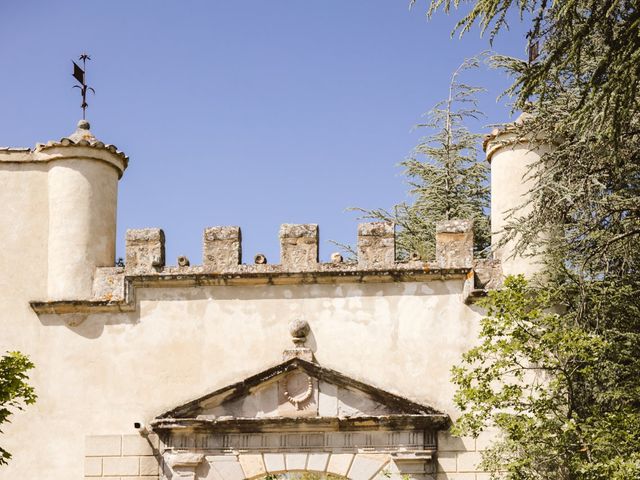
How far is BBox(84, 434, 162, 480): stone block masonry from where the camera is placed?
15.6 metres

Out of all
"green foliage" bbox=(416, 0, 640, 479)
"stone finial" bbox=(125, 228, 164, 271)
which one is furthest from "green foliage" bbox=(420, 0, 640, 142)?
"stone finial" bbox=(125, 228, 164, 271)

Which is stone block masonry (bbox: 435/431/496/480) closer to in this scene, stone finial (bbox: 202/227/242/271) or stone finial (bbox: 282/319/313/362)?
stone finial (bbox: 282/319/313/362)

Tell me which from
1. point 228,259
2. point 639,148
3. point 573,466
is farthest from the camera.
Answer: point 228,259

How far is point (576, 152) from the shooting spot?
49.5 ft

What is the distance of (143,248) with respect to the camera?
16203mm

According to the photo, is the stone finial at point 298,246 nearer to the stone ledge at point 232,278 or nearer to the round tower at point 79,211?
the stone ledge at point 232,278

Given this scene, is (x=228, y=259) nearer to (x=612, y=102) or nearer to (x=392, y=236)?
(x=392, y=236)

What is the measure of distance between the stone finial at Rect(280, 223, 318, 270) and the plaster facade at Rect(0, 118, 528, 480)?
15 mm

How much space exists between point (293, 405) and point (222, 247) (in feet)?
6.34

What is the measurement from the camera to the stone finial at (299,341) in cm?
1573

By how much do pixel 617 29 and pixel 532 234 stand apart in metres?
2.33

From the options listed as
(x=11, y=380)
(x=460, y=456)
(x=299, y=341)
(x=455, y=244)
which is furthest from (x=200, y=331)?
(x=460, y=456)

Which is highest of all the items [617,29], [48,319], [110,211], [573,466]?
[617,29]

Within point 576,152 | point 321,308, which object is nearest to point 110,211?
point 321,308
